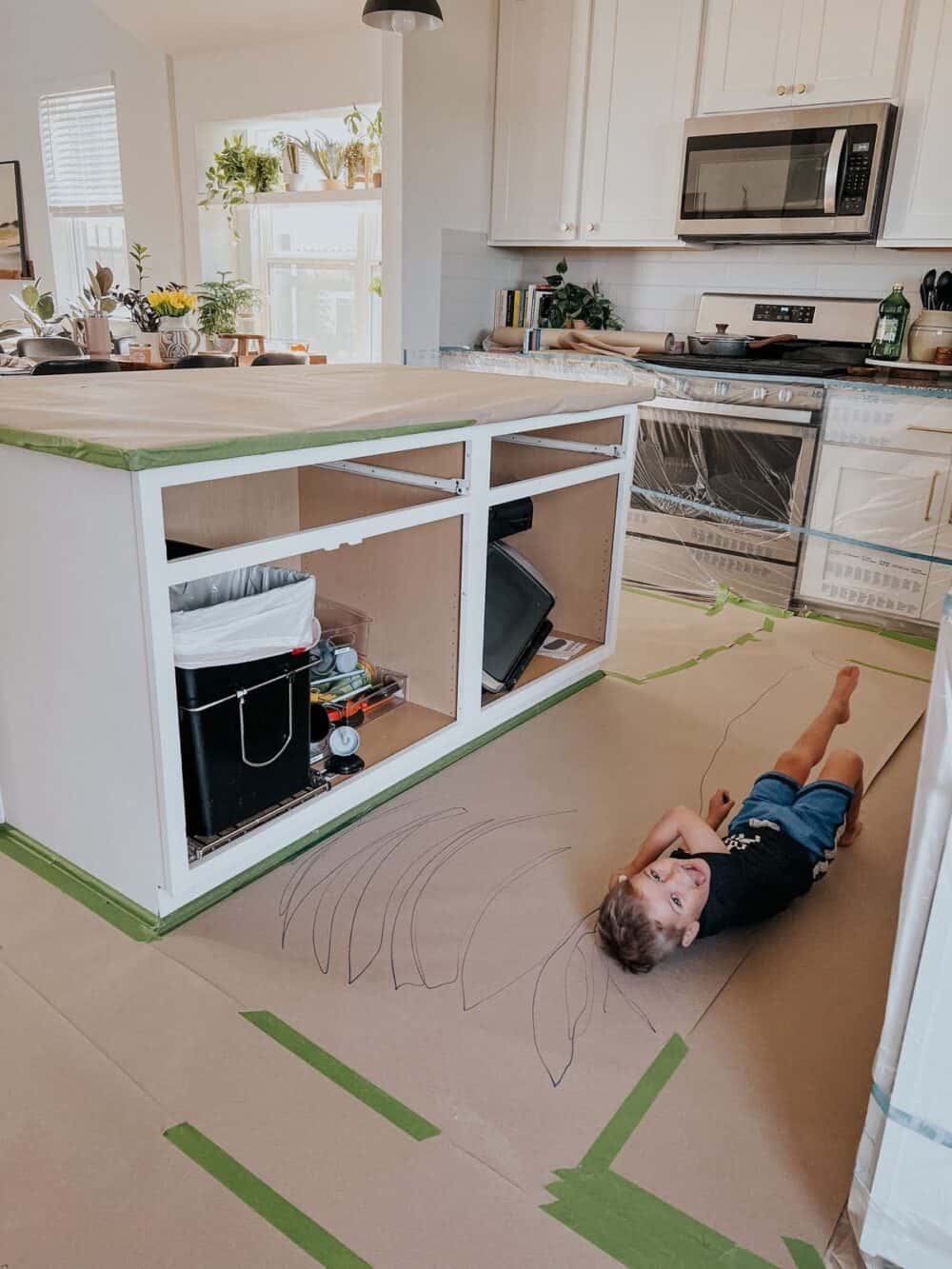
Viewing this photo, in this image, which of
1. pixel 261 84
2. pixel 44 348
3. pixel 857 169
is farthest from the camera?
pixel 261 84

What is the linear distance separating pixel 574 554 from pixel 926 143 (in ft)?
6.51

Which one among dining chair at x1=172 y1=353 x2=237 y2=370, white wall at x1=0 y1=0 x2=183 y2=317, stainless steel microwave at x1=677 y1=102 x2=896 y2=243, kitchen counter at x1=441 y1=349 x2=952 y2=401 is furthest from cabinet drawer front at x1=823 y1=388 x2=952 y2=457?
white wall at x1=0 y1=0 x2=183 y2=317

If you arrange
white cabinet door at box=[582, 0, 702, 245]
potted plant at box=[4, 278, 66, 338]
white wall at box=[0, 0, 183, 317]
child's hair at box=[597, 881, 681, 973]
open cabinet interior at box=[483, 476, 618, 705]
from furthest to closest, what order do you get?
white wall at box=[0, 0, 183, 317], potted plant at box=[4, 278, 66, 338], white cabinet door at box=[582, 0, 702, 245], open cabinet interior at box=[483, 476, 618, 705], child's hair at box=[597, 881, 681, 973]

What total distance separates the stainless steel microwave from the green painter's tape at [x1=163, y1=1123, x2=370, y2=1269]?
349 centimetres

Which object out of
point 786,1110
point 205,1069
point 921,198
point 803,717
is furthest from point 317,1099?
point 921,198

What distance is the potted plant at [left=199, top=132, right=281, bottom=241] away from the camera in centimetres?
523

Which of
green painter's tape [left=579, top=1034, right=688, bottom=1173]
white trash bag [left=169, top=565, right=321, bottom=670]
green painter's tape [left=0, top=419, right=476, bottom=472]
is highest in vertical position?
green painter's tape [left=0, top=419, right=476, bottom=472]

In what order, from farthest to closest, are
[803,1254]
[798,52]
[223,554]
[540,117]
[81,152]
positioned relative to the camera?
[81,152] → [540,117] → [798,52] → [223,554] → [803,1254]

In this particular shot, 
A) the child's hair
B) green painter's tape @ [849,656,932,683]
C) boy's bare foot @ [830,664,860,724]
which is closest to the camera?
the child's hair

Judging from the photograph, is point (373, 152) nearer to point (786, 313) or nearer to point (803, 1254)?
point (786, 313)

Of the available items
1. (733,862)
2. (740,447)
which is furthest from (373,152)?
(733,862)

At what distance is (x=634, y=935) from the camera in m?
1.53

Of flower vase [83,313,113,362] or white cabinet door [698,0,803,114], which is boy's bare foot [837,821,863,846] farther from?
flower vase [83,313,113,362]

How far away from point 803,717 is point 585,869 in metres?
1.03
